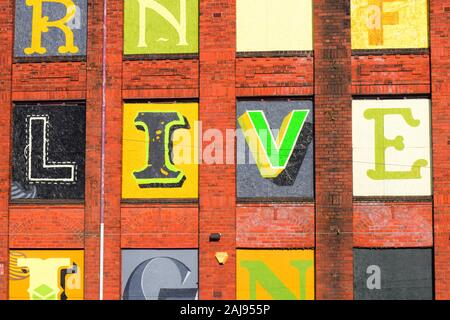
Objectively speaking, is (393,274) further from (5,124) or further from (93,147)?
(5,124)

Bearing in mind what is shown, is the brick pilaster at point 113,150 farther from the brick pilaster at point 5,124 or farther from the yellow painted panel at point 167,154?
the brick pilaster at point 5,124

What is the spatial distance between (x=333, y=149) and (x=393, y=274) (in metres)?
3.22

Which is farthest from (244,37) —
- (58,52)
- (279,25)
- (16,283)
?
(16,283)

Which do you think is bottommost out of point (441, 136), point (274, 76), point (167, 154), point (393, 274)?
point (393, 274)

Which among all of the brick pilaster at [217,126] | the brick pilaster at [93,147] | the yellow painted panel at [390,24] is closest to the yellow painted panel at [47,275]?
the brick pilaster at [93,147]

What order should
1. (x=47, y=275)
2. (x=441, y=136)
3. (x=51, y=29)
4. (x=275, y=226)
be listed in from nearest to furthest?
(x=441, y=136)
(x=275, y=226)
(x=47, y=275)
(x=51, y=29)

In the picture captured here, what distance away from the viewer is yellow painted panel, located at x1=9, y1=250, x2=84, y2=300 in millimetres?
20891

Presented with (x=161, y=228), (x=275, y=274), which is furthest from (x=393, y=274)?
(x=161, y=228)

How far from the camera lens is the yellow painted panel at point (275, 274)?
20.5 meters

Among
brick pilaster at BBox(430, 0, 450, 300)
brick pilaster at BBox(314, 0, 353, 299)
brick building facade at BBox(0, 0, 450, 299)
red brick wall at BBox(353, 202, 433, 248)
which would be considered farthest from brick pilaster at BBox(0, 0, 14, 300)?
brick pilaster at BBox(430, 0, 450, 300)

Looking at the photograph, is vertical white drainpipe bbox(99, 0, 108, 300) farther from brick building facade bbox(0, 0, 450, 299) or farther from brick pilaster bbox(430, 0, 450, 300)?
brick pilaster bbox(430, 0, 450, 300)

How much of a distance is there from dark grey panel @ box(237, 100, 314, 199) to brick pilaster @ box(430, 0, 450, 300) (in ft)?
9.52

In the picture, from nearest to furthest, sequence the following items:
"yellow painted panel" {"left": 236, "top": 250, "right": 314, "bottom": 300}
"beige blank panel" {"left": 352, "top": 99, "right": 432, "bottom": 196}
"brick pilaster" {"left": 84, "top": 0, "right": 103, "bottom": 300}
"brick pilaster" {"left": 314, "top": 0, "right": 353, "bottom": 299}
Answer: "brick pilaster" {"left": 314, "top": 0, "right": 353, "bottom": 299} < "yellow painted panel" {"left": 236, "top": 250, "right": 314, "bottom": 300} < "beige blank panel" {"left": 352, "top": 99, "right": 432, "bottom": 196} < "brick pilaster" {"left": 84, "top": 0, "right": 103, "bottom": 300}

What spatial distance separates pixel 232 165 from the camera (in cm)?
2084
